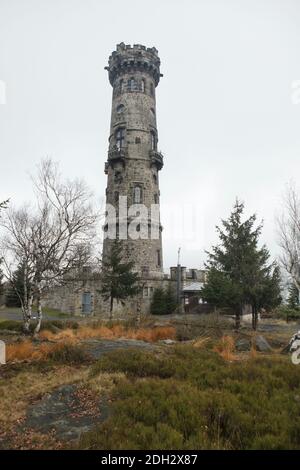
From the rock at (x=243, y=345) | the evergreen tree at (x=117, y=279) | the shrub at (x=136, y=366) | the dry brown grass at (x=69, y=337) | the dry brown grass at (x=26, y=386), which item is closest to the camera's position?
the dry brown grass at (x=26, y=386)

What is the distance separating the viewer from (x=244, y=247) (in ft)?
73.6

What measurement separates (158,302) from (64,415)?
29.0 m

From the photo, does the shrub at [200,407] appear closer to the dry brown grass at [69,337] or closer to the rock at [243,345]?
the dry brown grass at [69,337]

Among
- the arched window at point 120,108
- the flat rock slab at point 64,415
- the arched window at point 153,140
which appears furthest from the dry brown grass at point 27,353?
the arched window at point 120,108

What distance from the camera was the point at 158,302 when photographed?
36281mm

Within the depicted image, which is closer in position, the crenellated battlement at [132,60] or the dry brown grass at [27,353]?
the dry brown grass at [27,353]

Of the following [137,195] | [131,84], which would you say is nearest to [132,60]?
[131,84]

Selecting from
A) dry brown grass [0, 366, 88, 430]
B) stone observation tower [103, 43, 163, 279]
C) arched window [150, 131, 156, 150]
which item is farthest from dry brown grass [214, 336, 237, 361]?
arched window [150, 131, 156, 150]

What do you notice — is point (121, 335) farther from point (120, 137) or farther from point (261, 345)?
point (120, 137)

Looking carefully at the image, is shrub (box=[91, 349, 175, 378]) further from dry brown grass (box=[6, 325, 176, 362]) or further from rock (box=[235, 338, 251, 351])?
rock (box=[235, 338, 251, 351])

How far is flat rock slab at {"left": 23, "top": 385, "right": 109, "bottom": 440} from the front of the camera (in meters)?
6.90

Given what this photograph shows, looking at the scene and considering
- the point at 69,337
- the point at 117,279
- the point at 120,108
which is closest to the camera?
the point at 69,337

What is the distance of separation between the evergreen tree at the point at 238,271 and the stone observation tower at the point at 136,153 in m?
14.4

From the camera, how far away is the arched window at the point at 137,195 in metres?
38.4
